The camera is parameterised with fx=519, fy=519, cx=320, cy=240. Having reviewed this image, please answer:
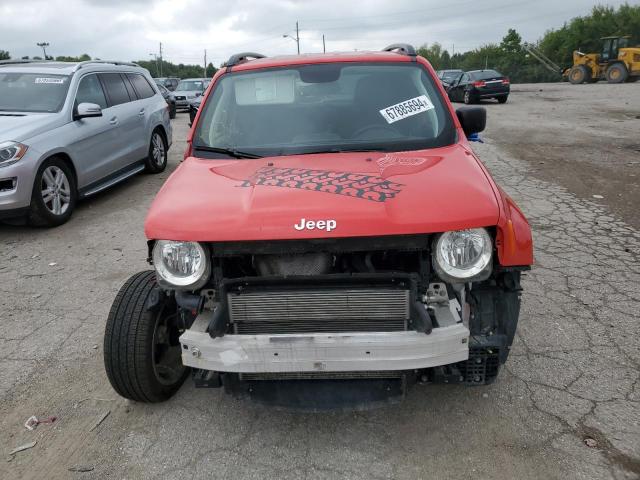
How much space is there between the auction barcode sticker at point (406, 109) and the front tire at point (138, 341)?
1.80 meters

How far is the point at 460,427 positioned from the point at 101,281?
11.5ft

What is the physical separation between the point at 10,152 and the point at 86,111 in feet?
3.72

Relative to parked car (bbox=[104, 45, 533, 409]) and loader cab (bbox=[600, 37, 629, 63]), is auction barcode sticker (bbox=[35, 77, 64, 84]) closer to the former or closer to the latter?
parked car (bbox=[104, 45, 533, 409])

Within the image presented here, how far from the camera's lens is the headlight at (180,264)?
243 cm

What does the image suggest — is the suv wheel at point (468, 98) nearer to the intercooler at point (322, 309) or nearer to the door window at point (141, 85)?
the door window at point (141, 85)

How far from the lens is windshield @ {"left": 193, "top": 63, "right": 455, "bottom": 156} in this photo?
330 cm

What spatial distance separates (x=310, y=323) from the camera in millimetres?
2369

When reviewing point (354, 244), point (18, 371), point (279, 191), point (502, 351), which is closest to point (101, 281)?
point (18, 371)

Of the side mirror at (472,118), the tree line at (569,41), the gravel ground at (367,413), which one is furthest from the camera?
the tree line at (569,41)

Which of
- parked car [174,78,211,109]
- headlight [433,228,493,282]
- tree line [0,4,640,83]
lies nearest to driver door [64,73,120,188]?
headlight [433,228,493,282]

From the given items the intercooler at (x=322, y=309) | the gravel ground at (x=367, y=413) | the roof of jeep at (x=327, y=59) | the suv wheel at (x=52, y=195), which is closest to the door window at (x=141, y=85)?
the suv wheel at (x=52, y=195)

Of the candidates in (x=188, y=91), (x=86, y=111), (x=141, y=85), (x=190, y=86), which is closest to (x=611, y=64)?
(x=190, y=86)

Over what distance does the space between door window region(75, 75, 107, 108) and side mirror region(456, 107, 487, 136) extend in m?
5.29

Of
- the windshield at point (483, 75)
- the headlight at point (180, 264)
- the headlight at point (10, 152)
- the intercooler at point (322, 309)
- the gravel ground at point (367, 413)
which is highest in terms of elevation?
the windshield at point (483, 75)
